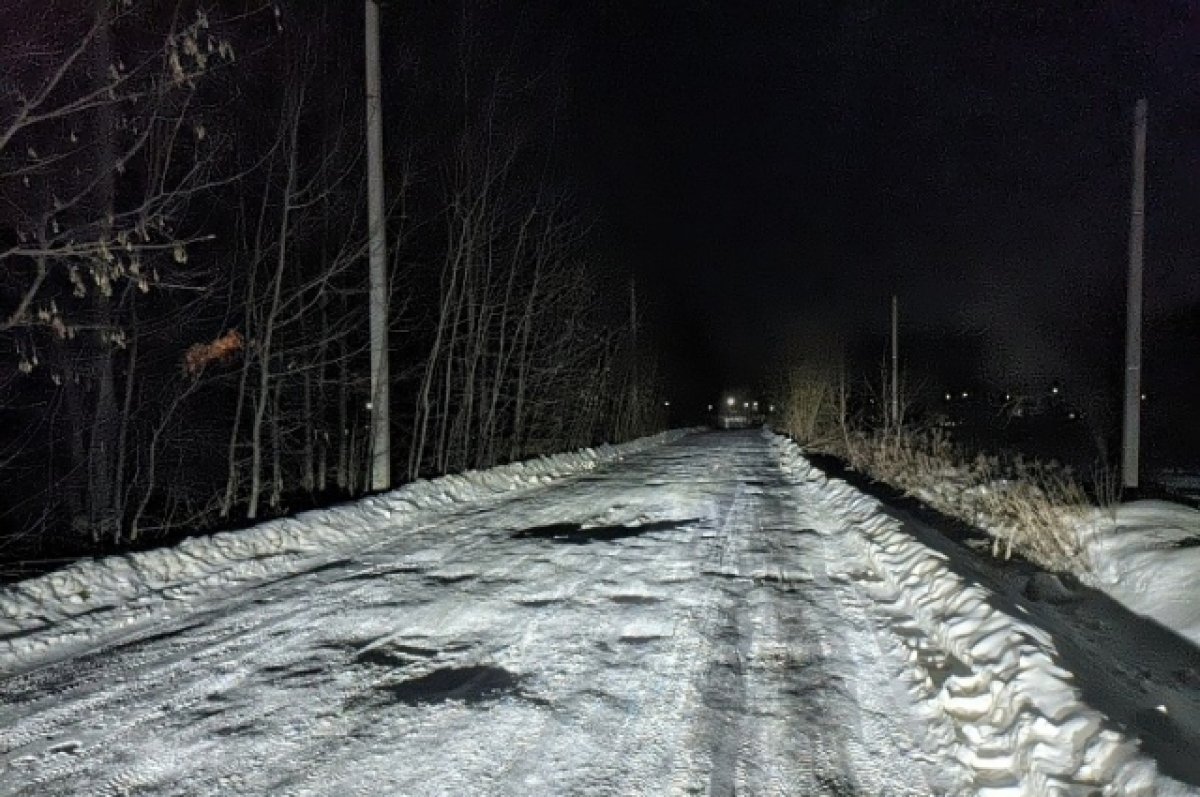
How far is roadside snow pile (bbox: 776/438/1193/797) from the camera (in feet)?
11.2

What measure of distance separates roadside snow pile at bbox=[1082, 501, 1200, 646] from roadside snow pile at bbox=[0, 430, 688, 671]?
8.54 metres

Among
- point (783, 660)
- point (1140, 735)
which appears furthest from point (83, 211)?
point (1140, 735)

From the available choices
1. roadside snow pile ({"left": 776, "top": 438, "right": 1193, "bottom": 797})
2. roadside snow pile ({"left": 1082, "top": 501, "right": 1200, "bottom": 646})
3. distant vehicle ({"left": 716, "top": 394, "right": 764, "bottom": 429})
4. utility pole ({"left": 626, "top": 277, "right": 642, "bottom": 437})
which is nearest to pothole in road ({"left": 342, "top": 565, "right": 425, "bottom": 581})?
roadside snow pile ({"left": 776, "top": 438, "right": 1193, "bottom": 797})

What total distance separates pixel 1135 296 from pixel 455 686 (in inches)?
590

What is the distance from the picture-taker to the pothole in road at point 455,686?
4625 millimetres

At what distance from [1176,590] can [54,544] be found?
47.1ft

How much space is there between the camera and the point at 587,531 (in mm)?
10320

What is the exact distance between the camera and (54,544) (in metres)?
11.6

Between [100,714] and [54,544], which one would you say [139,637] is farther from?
[54,544]

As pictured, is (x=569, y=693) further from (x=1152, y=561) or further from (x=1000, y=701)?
→ (x=1152, y=561)

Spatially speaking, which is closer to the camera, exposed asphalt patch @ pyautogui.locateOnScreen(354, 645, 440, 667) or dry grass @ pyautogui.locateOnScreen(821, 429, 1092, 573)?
exposed asphalt patch @ pyautogui.locateOnScreen(354, 645, 440, 667)

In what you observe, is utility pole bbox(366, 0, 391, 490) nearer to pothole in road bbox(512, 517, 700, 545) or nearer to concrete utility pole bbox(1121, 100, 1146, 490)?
pothole in road bbox(512, 517, 700, 545)

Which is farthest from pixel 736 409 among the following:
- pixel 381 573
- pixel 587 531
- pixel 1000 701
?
pixel 1000 701

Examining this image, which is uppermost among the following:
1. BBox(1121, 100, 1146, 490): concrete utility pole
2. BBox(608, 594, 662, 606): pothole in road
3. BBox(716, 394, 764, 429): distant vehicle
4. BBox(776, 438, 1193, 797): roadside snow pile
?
BBox(1121, 100, 1146, 490): concrete utility pole
